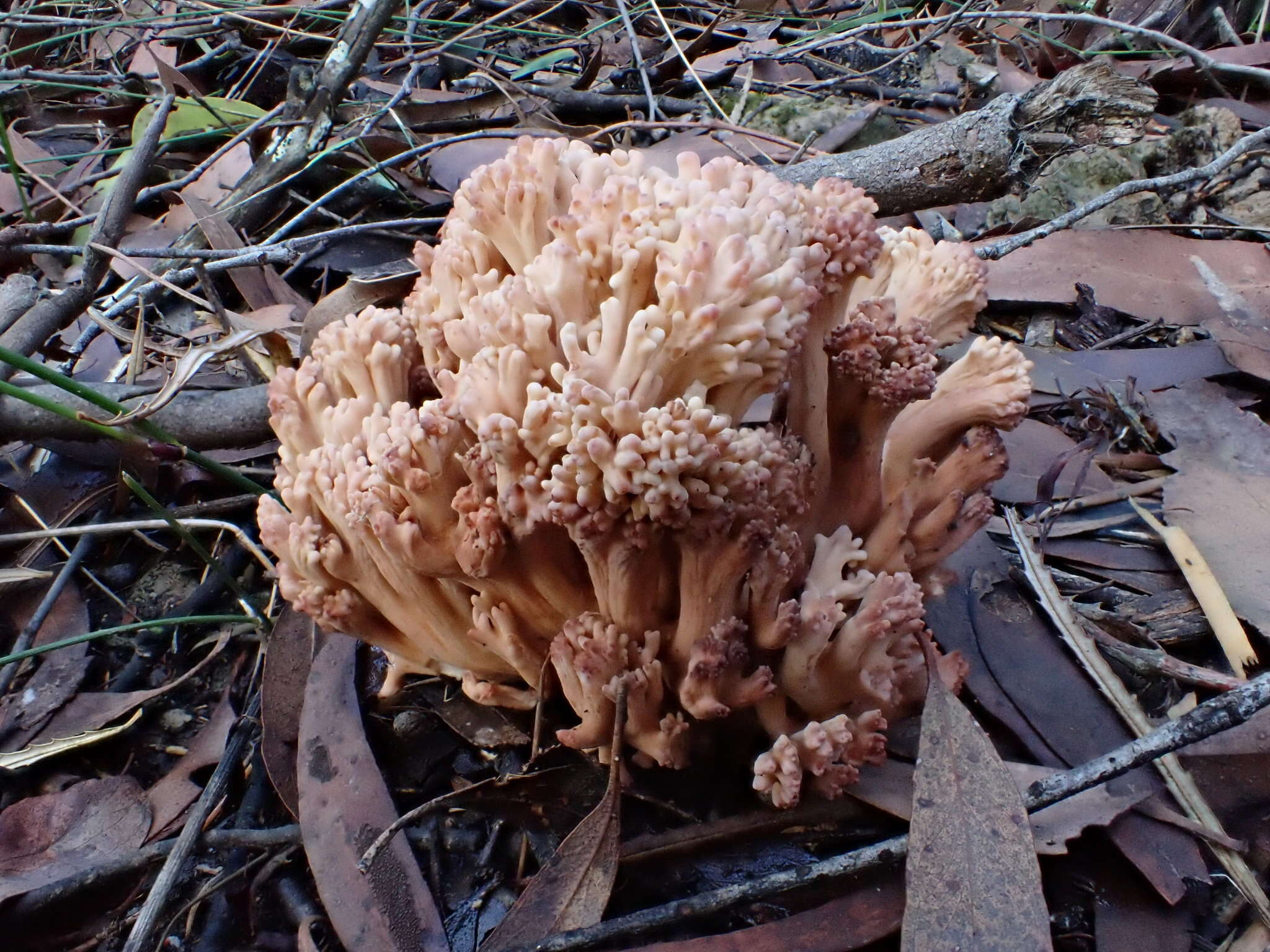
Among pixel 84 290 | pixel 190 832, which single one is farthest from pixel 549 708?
pixel 84 290

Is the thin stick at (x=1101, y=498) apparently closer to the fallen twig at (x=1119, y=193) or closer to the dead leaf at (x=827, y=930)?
the fallen twig at (x=1119, y=193)

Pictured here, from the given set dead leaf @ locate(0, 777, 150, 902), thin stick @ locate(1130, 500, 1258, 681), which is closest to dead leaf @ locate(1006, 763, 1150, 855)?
thin stick @ locate(1130, 500, 1258, 681)

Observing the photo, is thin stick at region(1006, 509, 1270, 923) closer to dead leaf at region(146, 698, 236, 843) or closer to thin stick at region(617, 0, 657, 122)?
dead leaf at region(146, 698, 236, 843)

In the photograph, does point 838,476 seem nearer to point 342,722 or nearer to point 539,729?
point 539,729

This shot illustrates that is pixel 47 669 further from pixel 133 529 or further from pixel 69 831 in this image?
pixel 69 831

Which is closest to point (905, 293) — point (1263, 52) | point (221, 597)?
point (221, 597)

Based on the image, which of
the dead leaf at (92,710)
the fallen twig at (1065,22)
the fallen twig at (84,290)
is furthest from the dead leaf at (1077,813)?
the fallen twig at (1065,22)

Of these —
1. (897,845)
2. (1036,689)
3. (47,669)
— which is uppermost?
(47,669)
